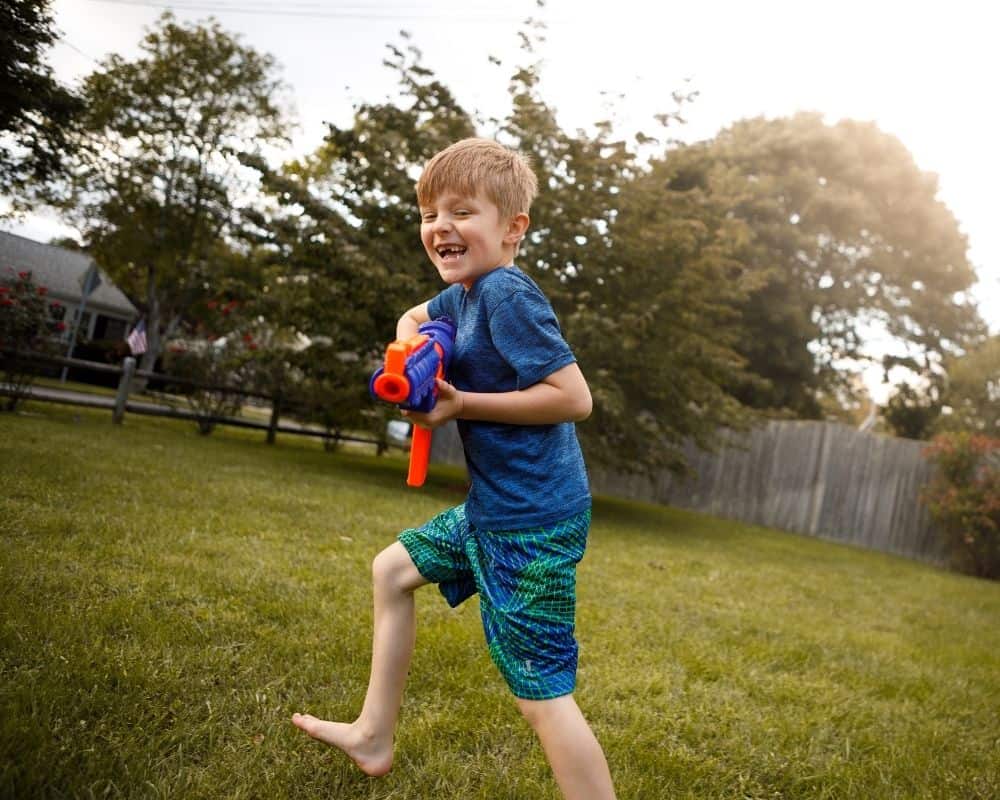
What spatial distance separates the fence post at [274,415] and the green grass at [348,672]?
6229 mm

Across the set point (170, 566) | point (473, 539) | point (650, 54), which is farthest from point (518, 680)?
point (650, 54)

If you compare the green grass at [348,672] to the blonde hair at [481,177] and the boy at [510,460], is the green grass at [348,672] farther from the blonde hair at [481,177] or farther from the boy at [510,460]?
the blonde hair at [481,177]

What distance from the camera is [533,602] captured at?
158 centimetres

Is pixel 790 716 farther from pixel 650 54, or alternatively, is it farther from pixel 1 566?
pixel 650 54

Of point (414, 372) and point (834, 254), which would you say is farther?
point (834, 254)

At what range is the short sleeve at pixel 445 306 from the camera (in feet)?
6.13

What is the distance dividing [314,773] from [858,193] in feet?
63.9

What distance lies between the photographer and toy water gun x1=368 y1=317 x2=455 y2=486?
4.55 ft

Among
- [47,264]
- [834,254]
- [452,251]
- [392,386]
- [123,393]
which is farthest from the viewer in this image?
[834,254]

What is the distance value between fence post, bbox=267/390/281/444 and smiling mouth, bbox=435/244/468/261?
10577mm

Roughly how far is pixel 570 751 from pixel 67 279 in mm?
6358

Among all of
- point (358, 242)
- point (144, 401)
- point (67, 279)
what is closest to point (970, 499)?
point (358, 242)

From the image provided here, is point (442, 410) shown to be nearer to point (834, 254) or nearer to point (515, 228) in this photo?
point (515, 228)

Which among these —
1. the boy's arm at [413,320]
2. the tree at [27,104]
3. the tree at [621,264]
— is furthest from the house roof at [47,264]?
the tree at [621,264]
